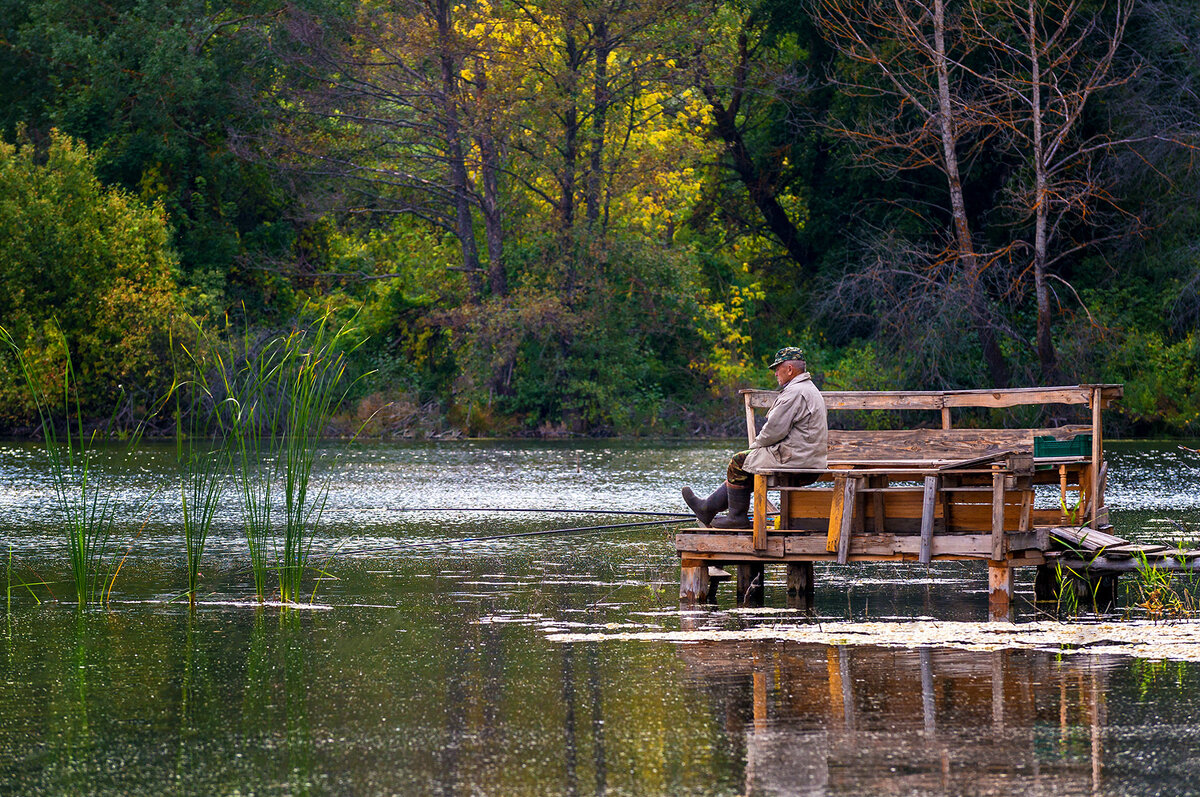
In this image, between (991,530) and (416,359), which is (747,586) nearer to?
(991,530)

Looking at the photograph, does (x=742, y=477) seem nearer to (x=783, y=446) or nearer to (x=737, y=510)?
(x=737, y=510)

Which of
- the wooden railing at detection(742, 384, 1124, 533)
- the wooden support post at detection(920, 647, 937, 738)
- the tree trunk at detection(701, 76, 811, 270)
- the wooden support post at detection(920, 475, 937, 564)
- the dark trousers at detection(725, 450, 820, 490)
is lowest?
the wooden support post at detection(920, 647, 937, 738)

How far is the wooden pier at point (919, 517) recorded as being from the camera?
11367mm

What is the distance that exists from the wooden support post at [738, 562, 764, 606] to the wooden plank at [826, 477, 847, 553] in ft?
2.77

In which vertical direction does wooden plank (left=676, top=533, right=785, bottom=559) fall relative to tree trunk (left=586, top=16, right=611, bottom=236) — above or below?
below

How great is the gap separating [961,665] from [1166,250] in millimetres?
31383

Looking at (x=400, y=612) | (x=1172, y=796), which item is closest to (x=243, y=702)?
(x=400, y=612)

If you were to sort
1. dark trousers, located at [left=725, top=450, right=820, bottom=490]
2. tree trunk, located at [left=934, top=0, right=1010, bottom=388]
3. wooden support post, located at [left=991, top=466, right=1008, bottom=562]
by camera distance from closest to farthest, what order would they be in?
wooden support post, located at [left=991, top=466, right=1008, bottom=562] < dark trousers, located at [left=725, top=450, right=820, bottom=490] < tree trunk, located at [left=934, top=0, right=1010, bottom=388]

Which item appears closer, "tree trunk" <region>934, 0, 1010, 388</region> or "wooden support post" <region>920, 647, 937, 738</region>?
"wooden support post" <region>920, 647, 937, 738</region>

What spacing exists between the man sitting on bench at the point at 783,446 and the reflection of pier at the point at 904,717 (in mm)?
2434

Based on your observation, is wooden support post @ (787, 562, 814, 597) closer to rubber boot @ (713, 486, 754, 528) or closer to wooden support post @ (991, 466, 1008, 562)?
rubber boot @ (713, 486, 754, 528)

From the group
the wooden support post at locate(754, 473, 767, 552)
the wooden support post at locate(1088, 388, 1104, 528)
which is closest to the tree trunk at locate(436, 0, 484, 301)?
the wooden support post at locate(1088, 388, 1104, 528)

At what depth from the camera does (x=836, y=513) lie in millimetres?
11516

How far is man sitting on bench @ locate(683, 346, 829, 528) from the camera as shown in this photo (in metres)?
11.8
